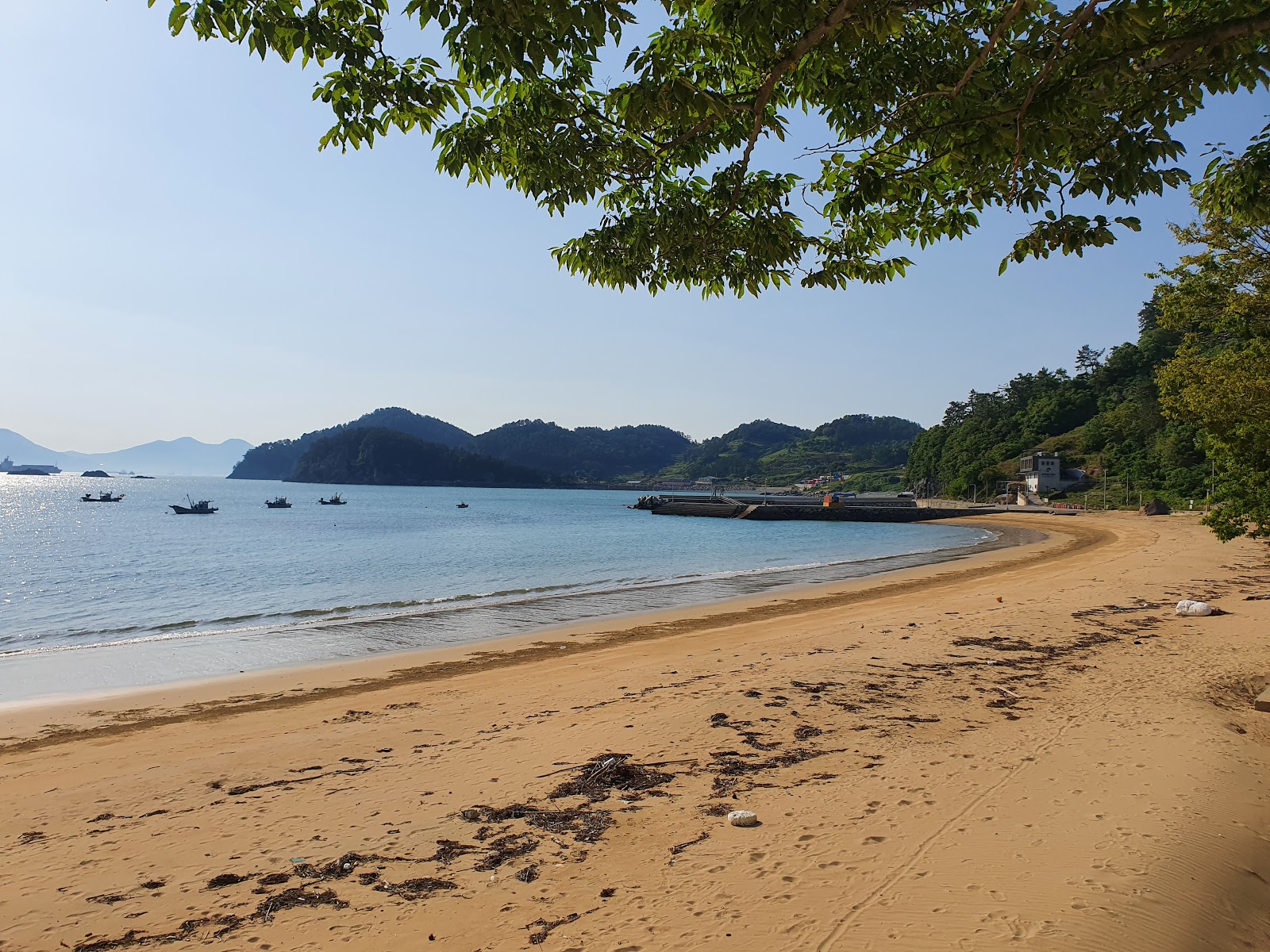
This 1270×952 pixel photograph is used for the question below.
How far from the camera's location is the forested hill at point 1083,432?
75250mm

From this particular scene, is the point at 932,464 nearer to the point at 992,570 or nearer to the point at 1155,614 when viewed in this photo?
the point at 992,570

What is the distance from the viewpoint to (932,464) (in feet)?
429

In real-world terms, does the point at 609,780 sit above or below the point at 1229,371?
below

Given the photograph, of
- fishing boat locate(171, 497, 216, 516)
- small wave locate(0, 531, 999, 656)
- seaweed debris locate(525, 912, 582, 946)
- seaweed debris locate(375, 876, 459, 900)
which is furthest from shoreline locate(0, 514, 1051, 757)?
fishing boat locate(171, 497, 216, 516)

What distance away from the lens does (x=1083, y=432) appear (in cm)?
10581

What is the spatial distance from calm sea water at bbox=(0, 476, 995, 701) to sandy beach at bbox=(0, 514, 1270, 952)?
5.51 metres

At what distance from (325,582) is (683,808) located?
26.8 meters

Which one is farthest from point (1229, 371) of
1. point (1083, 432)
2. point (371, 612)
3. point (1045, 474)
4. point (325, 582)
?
point (1083, 432)

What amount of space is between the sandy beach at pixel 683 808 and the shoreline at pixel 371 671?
14 centimetres

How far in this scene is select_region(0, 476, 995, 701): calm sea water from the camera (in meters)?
16.0

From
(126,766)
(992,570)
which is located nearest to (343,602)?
A: (126,766)

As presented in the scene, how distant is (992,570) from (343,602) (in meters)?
24.9

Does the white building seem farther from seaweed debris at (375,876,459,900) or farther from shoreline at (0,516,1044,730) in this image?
seaweed debris at (375,876,459,900)

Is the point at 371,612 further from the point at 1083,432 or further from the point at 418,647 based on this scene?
the point at 1083,432
